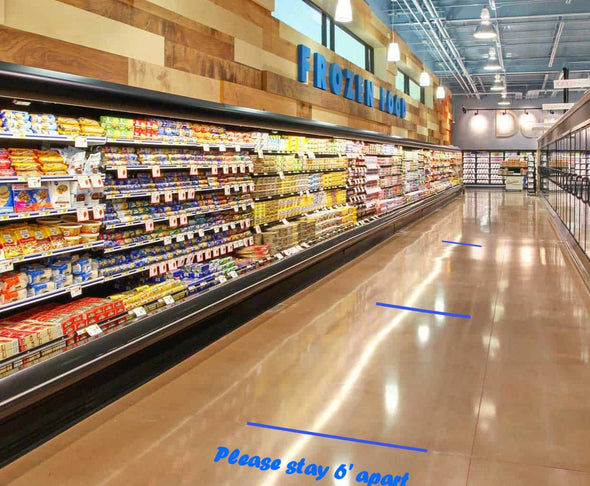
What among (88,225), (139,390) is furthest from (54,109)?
(139,390)

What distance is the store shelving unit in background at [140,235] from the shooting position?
339 centimetres

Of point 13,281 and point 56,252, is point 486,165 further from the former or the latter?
point 13,281

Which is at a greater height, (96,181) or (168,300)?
(96,181)

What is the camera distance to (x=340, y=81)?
10242 millimetres

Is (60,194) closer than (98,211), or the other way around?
(60,194)

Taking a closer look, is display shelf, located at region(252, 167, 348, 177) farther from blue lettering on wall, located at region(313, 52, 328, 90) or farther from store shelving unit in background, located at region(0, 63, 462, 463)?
blue lettering on wall, located at region(313, 52, 328, 90)

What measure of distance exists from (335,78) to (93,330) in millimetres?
7262

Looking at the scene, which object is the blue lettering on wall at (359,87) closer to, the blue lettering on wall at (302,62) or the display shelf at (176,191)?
the blue lettering on wall at (302,62)

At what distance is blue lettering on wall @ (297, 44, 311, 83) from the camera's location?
27.8 ft

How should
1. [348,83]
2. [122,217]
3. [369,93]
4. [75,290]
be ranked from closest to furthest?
[75,290]
[122,217]
[348,83]
[369,93]

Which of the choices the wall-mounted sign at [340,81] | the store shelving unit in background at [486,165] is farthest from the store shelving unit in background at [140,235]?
the store shelving unit in background at [486,165]

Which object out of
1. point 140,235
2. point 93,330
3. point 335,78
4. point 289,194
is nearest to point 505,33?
point 335,78

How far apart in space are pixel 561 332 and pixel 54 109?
4.63 meters

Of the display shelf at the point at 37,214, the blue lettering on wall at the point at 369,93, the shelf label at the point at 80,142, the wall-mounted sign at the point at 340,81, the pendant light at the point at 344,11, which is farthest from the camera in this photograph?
the blue lettering on wall at the point at 369,93
